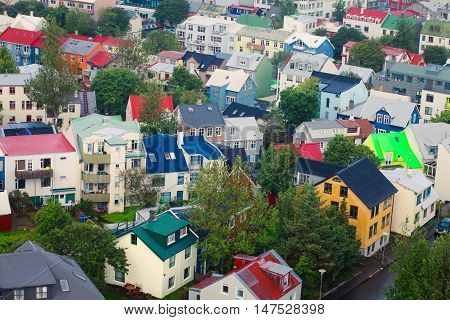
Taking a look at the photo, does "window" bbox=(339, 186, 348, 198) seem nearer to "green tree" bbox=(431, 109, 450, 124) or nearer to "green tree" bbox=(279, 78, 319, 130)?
"green tree" bbox=(431, 109, 450, 124)

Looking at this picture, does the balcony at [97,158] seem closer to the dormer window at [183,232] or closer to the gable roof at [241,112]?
the dormer window at [183,232]

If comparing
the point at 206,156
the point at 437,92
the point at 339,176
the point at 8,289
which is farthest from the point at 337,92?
the point at 8,289

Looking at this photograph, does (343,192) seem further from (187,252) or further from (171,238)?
(171,238)

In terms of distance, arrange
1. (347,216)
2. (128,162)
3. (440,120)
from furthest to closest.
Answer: (440,120), (128,162), (347,216)

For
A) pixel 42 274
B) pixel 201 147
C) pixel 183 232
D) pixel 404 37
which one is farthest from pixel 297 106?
pixel 42 274

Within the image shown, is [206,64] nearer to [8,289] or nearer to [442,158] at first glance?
[442,158]

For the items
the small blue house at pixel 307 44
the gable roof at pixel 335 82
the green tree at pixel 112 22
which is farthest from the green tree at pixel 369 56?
the green tree at pixel 112 22
